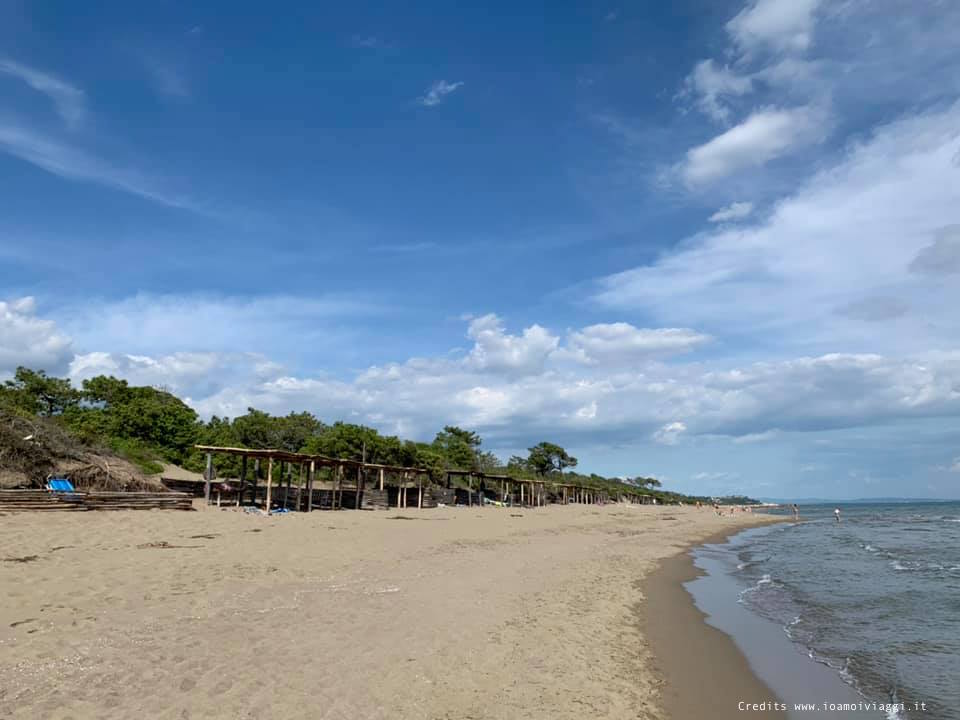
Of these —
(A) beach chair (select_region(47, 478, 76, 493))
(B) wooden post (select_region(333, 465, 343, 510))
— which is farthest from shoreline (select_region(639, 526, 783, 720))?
(B) wooden post (select_region(333, 465, 343, 510))

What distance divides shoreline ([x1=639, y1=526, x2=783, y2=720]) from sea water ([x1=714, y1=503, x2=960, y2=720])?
1.28 metres

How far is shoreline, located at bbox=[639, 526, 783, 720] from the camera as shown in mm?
6518

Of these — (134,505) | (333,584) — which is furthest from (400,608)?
(134,505)

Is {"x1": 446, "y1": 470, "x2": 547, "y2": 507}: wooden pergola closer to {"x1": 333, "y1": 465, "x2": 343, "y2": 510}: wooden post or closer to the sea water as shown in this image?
{"x1": 333, "y1": 465, "x2": 343, "y2": 510}: wooden post

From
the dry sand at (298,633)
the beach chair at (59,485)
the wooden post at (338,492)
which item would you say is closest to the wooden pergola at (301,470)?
the wooden post at (338,492)

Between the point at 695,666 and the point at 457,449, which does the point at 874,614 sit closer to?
the point at 695,666

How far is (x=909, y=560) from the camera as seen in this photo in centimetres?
2205

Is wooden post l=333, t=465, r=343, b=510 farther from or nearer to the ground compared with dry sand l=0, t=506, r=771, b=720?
farther from the ground

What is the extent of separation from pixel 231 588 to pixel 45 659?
387 centimetres

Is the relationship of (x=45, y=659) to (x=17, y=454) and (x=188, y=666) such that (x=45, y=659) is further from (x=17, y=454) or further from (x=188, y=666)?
(x=17, y=454)

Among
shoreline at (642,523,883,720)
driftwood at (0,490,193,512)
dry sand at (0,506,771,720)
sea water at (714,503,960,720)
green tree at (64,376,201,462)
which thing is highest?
green tree at (64,376,201,462)

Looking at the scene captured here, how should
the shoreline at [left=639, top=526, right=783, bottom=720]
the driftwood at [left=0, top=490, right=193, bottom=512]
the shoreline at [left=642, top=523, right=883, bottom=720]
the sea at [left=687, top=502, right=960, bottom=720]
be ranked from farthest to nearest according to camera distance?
the driftwood at [left=0, top=490, right=193, bottom=512], the sea at [left=687, top=502, right=960, bottom=720], the shoreline at [left=642, top=523, right=883, bottom=720], the shoreline at [left=639, top=526, right=783, bottom=720]

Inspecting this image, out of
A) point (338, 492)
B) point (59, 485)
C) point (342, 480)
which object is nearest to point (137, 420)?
point (342, 480)

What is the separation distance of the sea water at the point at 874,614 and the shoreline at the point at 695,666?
128 centimetres
